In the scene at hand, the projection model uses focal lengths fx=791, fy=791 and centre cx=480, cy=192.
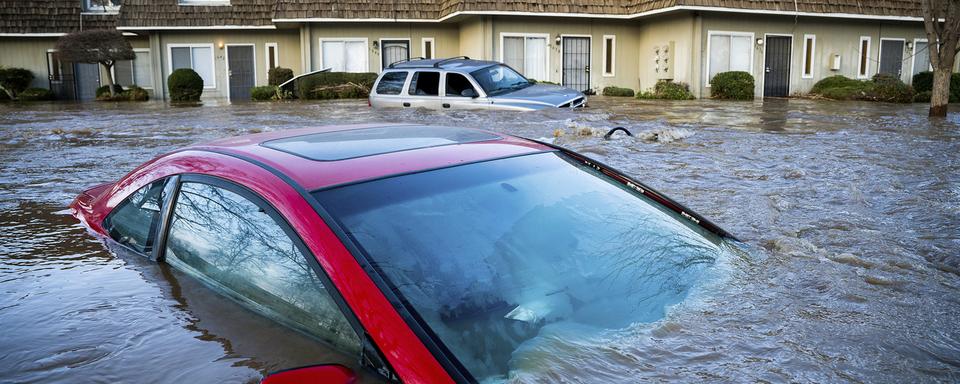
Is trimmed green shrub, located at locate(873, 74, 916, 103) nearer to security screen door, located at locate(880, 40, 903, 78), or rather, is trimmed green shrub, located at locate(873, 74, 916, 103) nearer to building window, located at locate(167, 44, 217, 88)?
security screen door, located at locate(880, 40, 903, 78)

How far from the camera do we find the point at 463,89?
1513 cm

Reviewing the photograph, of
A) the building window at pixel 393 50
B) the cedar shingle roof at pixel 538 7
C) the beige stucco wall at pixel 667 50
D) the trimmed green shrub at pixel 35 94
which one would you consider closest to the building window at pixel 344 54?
the building window at pixel 393 50

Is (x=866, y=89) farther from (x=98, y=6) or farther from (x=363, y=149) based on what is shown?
(x=98, y=6)

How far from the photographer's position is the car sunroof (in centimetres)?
300

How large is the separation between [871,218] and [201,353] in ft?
16.3

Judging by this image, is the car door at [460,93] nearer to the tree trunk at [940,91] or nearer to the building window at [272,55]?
the tree trunk at [940,91]

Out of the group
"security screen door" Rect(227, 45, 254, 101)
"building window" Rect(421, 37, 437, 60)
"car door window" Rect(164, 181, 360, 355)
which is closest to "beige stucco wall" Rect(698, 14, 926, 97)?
"building window" Rect(421, 37, 437, 60)

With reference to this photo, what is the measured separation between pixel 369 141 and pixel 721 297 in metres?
1.54

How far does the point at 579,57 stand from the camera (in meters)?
26.5

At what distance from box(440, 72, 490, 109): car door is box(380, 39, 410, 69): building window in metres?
13.3

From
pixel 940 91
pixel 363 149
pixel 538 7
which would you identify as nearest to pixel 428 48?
pixel 538 7

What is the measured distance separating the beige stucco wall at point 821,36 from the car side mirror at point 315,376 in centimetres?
2398

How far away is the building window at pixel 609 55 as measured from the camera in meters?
26.7

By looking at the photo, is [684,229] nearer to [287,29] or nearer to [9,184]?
[9,184]
